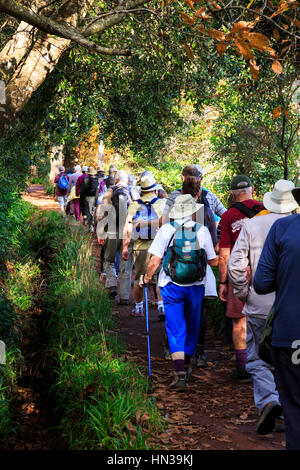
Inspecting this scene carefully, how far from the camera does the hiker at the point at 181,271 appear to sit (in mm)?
5988

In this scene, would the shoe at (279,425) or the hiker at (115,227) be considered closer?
the shoe at (279,425)

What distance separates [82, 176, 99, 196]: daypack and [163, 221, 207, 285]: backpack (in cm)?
1186

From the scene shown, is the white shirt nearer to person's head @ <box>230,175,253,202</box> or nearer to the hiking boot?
person's head @ <box>230,175,253,202</box>

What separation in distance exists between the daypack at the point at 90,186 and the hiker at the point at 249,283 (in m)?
12.9

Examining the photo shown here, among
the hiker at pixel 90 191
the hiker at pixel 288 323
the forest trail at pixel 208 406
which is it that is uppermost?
the hiker at pixel 90 191

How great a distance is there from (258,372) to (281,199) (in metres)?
1.50

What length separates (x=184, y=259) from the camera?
5.98m

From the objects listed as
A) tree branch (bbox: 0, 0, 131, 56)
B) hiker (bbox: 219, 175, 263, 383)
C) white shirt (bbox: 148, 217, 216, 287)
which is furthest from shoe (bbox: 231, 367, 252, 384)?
tree branch (bbox: 0, 0, 131, 56)

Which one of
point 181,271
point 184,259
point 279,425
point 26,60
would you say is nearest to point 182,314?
point 181,271

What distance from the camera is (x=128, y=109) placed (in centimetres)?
1476

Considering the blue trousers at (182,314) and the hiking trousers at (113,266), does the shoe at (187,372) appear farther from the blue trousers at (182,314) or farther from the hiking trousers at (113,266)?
the hiking trousers at (113,266)

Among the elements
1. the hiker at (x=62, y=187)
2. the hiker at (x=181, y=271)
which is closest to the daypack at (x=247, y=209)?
the hiker at (x=181, y=271)

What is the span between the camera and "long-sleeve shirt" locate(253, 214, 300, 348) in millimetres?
3486

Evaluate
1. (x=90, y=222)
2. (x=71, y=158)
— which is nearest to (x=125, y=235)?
(x=90, y=222)
